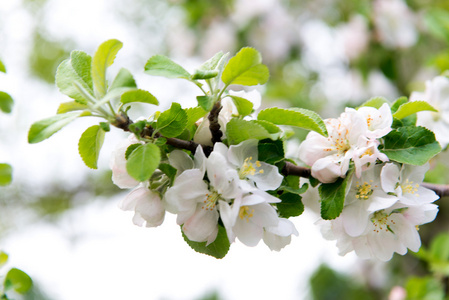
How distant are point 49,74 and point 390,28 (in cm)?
215

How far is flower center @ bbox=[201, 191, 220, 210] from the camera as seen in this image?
2.09ft

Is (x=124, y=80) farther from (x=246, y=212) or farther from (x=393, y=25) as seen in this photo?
(x=393, y=25)

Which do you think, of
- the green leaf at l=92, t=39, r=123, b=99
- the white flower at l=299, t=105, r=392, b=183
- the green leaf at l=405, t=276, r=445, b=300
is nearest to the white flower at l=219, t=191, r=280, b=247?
the white flower at l=299, t=105, r=392, b=183

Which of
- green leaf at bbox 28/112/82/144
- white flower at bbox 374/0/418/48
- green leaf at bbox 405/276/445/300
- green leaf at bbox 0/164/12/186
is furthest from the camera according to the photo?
white flower at bbox 374/0/418/48

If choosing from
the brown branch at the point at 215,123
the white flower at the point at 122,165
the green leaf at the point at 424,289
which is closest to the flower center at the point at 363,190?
the brown branch at the point at 215,123

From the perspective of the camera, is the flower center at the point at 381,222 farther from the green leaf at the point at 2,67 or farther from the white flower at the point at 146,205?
the green leaf at the point at 2,67

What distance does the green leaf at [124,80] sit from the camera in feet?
1.86

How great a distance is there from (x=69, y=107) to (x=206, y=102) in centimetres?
18

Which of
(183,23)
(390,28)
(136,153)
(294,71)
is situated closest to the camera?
(136,153)

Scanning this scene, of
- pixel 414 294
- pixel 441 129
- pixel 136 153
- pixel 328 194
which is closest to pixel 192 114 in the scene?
pixel 136 153

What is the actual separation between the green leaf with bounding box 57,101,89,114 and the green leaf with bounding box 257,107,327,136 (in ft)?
0.83

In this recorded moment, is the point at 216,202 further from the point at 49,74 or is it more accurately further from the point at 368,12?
the point at 49,74

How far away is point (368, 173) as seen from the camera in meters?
0.68

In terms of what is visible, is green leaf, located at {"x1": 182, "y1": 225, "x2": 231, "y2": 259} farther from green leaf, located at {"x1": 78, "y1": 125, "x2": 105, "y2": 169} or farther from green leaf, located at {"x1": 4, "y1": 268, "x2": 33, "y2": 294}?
green leaf, located at {"x1": 4, "y1": 268, "x2": 33, "y2": 294}
